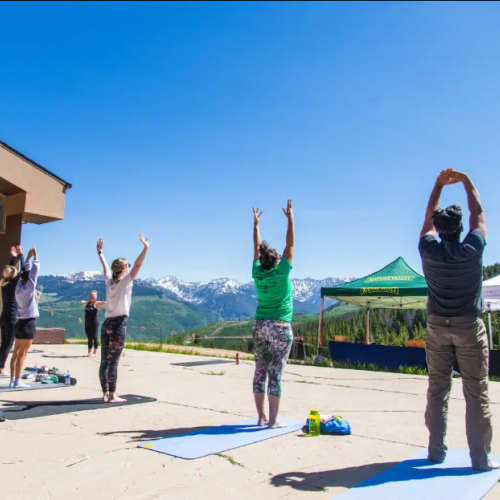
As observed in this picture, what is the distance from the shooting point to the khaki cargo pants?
11.2 feet

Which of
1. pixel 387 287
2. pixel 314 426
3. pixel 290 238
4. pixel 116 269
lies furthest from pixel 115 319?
pixel 387 287

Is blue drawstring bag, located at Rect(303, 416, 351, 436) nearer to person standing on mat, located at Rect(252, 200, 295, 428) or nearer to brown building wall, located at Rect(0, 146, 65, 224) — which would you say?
person standing on mat, located at Rect(252, 200, 295, 428)

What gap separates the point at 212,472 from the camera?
11.3 feet

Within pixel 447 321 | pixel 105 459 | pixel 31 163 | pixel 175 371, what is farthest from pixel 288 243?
pixel 31 163

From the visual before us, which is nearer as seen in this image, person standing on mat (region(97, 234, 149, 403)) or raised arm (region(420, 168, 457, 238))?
raised arm (region(420, 168, 457, 238))

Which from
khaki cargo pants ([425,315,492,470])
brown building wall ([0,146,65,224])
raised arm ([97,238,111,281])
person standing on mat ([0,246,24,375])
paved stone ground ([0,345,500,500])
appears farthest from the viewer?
brown building wall ([0,146,65,224])

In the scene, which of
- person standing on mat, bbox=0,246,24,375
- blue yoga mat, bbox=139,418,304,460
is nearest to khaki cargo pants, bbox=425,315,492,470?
blue yoga mat, bbox=139,418,304,460

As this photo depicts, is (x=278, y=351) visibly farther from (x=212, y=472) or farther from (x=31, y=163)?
(x=31, y=163)

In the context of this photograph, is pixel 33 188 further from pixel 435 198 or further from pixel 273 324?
pixel 435 198

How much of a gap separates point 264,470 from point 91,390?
4569 millimetres

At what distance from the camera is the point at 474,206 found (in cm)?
365

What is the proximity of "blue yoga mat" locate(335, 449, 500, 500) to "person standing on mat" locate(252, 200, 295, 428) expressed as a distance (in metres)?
1.44

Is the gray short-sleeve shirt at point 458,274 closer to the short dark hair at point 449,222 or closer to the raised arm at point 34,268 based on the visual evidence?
the short dark hair at point 449,222

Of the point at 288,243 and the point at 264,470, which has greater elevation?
the point at 288,243
